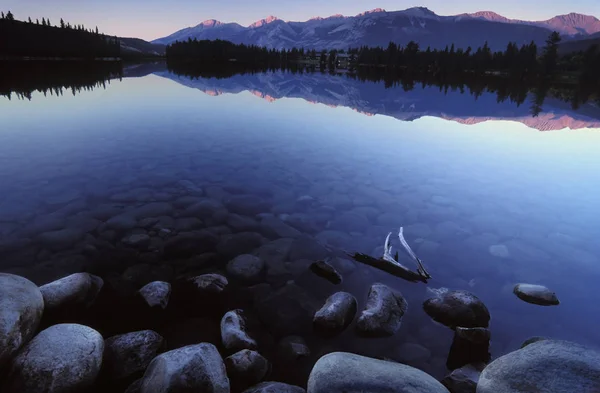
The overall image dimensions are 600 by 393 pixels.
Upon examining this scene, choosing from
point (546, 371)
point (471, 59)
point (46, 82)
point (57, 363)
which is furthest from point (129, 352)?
point (471, 59)

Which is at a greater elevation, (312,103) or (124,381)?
(312,103)

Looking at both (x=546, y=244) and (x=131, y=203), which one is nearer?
(x=546, y=244)

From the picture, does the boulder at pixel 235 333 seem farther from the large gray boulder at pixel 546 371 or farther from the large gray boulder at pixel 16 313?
the large gray boulder at pixel 546 371

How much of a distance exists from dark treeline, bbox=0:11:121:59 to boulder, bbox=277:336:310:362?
166 meters

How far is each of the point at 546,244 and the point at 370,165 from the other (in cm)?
887

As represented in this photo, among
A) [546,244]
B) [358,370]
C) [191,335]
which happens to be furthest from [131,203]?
[546,244]

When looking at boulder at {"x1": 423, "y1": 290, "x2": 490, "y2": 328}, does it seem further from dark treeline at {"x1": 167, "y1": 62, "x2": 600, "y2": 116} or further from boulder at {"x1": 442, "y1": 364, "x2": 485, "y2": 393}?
dark treeline at {"x1": 167, "y1": 62, "x2": 600, "y2": 116}

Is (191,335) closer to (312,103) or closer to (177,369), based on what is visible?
(177,369)

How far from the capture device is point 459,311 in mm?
7102

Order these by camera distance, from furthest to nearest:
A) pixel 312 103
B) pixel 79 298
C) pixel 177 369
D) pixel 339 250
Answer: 1. pixel 312 103
2. pixel 339 250
3. pixel 79 298
4. pixel 177 369

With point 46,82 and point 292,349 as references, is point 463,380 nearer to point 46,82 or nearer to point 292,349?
point 292,349

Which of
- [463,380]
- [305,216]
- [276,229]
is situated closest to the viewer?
[463,380]

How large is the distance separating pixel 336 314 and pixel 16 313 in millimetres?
5405

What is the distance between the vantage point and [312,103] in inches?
1628
